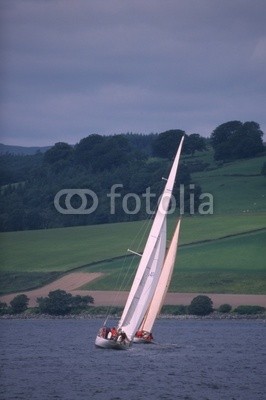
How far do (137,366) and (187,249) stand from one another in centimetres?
5967

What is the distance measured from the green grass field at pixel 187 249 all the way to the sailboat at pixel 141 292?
3838 cm

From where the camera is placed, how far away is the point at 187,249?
11912cm

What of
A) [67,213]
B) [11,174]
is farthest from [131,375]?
[11,174]

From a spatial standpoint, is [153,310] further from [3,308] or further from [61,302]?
[3,308]

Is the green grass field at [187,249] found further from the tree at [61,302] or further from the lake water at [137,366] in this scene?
the lake water at [137,366]

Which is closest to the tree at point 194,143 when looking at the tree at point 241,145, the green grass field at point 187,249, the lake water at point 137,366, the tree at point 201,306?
the tree at point 241,145

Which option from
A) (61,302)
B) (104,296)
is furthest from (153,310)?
(104,296)

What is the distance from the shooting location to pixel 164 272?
7006 cm

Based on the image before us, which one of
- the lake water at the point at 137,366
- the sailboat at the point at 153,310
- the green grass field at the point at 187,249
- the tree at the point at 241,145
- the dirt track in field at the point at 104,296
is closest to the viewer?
the lake water at the point at 137,366

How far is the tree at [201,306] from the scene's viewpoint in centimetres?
9762

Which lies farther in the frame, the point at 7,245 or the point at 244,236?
the point at 7,245

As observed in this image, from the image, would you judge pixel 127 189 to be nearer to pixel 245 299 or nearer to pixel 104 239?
pixel 104 239

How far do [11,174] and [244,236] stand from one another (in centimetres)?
7380

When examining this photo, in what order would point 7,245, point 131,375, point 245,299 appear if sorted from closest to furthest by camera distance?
point 131,375 → point 245,299 → point 7,245
